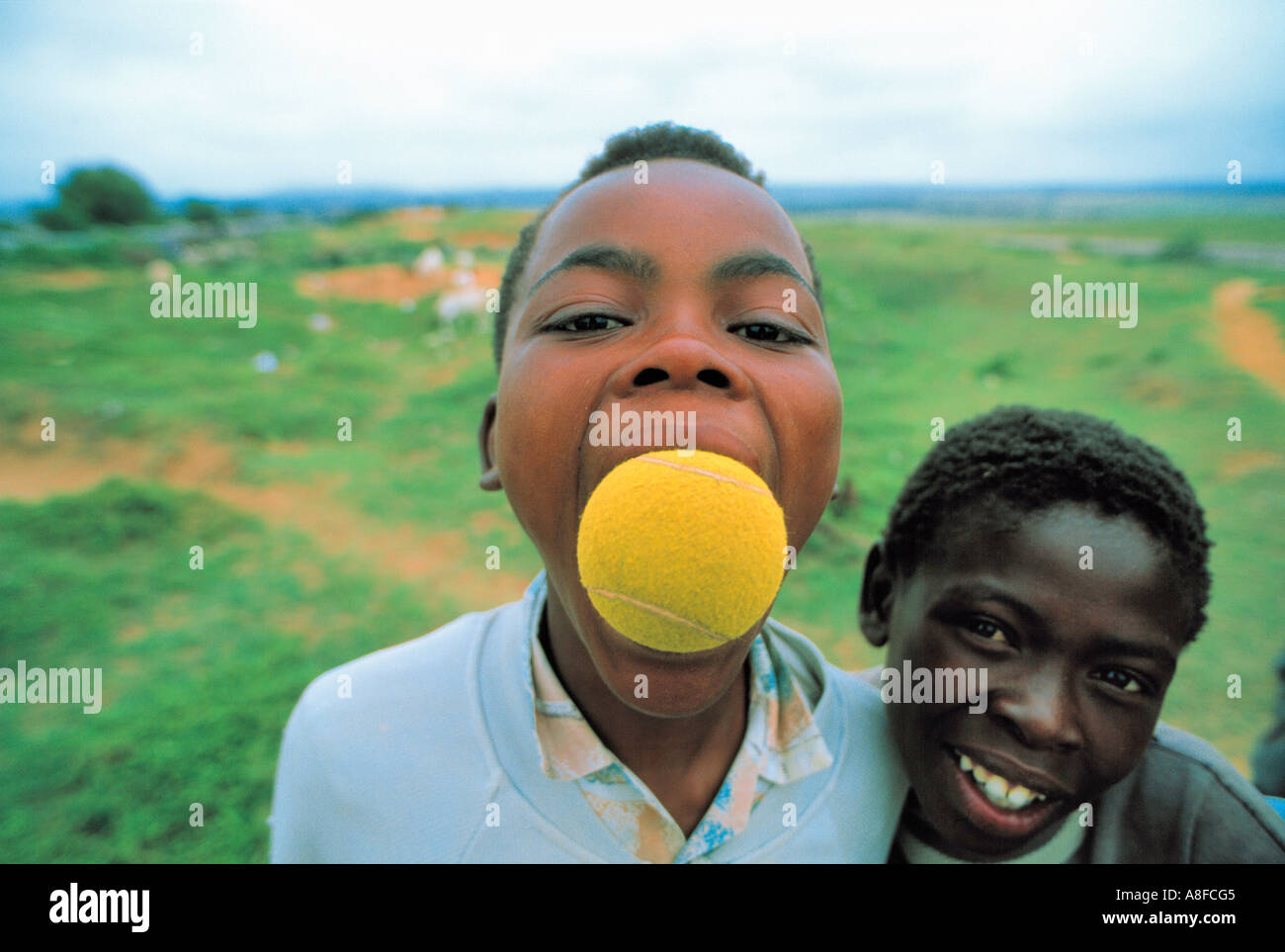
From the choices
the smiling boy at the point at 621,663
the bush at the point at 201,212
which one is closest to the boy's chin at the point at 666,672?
the smiling boy at the point at 621,663

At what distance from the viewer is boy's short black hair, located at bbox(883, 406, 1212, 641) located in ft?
4.65

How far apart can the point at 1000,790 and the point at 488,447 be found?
121 centimetres

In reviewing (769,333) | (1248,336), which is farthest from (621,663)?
(1248,336)

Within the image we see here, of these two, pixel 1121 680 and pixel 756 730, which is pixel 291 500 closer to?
pixel 756 730

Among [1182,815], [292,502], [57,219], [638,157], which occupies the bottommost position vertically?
[292,502]

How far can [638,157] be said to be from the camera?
4.87ft

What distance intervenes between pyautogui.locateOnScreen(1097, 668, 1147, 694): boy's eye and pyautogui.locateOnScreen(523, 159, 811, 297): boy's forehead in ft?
3.15

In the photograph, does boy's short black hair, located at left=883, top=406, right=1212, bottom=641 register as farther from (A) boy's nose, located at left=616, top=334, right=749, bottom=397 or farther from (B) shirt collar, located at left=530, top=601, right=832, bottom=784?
(A) boy's nose, located at left=616, top=334, right=749, bottom=397

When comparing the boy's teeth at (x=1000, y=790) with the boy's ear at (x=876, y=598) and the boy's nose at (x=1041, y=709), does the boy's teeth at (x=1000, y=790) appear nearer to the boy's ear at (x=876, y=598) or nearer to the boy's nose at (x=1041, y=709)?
the boy's nose at (x=1041, y=709)

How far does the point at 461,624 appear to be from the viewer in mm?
1638

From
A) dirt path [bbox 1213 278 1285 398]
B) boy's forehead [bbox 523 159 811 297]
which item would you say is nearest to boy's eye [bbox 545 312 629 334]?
boy's forehead [bbox 523 159 811 297]

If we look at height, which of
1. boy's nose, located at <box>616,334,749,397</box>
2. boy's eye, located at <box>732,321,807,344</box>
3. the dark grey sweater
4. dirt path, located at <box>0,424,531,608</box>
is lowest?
dirt path, located at <box>0,424,531,608</box>

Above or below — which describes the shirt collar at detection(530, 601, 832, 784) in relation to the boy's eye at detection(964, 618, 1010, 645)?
below
